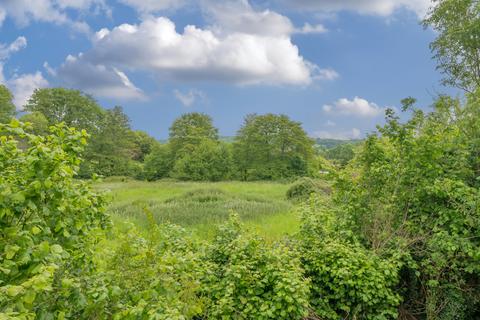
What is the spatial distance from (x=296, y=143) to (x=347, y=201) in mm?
36545

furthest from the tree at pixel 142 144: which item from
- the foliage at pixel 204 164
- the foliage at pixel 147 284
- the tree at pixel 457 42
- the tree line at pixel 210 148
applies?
the foliage at pixel 147 284

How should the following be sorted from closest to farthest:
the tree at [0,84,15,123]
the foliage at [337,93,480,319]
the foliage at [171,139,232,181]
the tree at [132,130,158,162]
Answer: the foliage at [337,93,480,319] < the tree at [0,84,15,123] < the foliage at [171,139,232,181] < the tree at [132,130,158,162]

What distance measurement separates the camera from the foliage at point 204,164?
42344mm

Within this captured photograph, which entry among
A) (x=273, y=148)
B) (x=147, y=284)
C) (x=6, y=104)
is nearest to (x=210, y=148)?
(x=273, y=148)

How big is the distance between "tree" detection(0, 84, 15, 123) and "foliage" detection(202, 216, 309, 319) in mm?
40063

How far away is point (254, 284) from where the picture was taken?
15.6 feet

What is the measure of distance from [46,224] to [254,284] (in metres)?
2.89

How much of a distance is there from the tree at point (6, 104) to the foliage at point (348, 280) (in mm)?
40447

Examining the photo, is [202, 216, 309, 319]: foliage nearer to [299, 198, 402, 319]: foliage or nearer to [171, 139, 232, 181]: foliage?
[299, 198, 402, 319]: foliage

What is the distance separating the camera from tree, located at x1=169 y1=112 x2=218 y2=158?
48.0 meters

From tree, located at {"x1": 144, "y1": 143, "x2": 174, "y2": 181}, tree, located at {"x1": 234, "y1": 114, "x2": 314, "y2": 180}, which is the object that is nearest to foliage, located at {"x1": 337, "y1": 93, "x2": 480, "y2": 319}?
tree, located at {"x1": 234, "y1": 114, "x2": 314, "y2": 180}

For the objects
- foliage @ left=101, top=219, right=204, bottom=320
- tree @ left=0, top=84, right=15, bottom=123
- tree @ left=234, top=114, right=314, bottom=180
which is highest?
tree @ left=0, top=84, right=15, bottom=123

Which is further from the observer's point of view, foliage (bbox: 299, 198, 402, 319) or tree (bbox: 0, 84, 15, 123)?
tree (bbox: 0, 84, 15, 123)

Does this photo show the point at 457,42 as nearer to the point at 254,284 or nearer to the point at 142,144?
the point at 254,284
